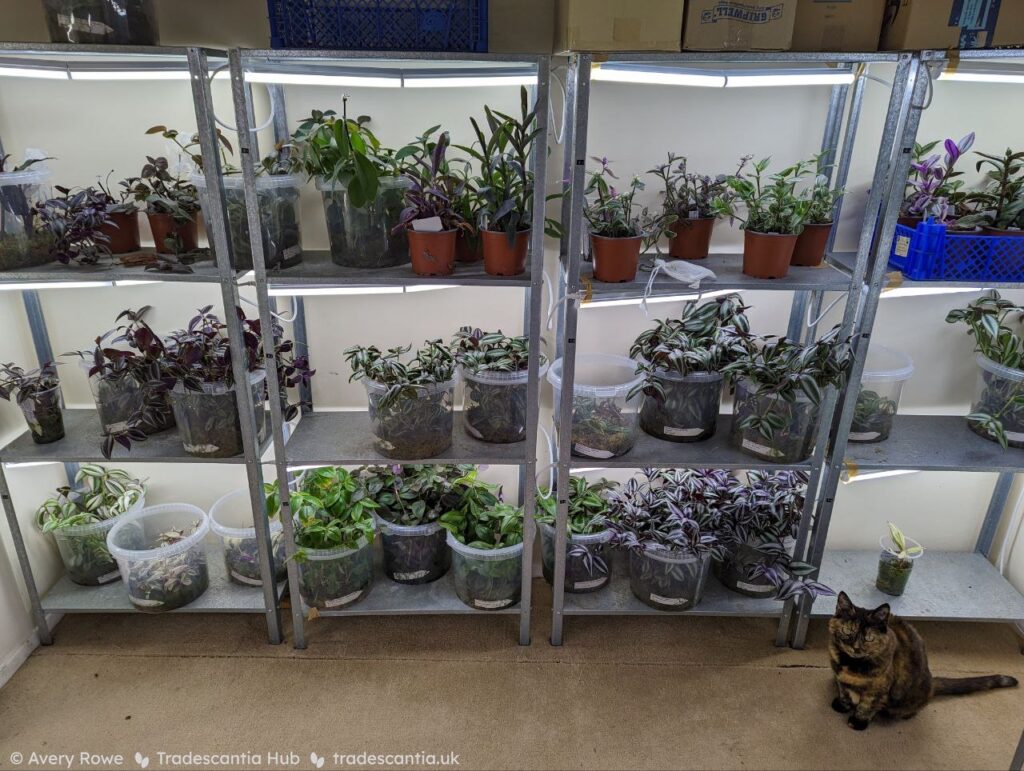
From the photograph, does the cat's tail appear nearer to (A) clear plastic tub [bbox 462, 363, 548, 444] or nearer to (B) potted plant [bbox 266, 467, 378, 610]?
(A) clear plastic tub [bbox 462, 363, 548, 444]

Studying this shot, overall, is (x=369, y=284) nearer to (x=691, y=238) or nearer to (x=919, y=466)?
(x=691, y=238)

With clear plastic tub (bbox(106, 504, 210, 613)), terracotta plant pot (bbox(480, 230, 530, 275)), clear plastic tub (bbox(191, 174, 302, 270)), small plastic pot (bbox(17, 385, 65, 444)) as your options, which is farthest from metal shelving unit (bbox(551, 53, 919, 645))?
small plastic pot (bbox(17, 385, 65, 444))

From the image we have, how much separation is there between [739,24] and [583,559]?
1.62 meters

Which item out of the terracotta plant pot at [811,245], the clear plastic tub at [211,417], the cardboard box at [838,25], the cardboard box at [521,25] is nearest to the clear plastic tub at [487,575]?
the clear plastic tub at [211,417]

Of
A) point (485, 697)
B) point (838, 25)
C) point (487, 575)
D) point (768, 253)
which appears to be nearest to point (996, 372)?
point (768, 253)

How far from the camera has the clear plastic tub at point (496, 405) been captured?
214 cm

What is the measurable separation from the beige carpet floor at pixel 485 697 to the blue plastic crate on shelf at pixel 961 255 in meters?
1.30

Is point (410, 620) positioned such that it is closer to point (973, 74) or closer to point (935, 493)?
point (935, 493)

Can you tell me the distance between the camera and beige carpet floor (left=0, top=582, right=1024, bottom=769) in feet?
6.68

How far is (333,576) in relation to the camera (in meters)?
2.33

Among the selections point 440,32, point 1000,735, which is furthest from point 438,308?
point 1000,735

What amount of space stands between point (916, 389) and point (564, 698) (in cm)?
165

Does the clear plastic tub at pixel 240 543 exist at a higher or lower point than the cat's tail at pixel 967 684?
higher

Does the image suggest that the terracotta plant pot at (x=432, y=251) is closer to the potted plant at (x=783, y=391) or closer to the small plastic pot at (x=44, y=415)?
the potted plant at (x=783, y=391)
